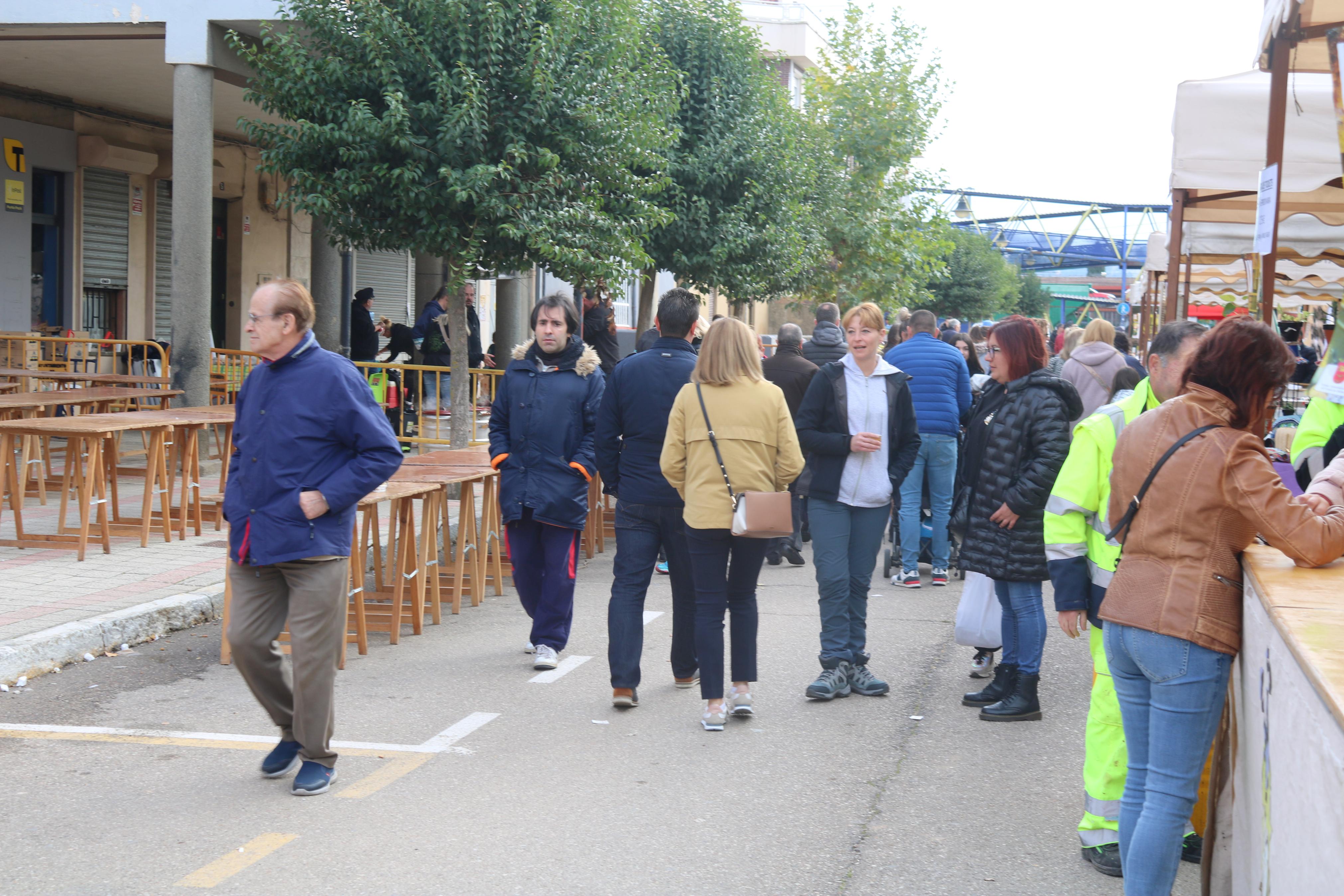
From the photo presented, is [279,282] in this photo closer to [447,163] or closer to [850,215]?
[447,163]

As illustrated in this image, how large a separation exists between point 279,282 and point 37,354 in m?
11.7

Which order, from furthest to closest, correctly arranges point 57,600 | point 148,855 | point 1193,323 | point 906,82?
1. point 906,82
2. point 57,600
3. point 1193,323
4. point 148,855

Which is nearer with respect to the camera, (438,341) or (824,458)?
(824,458)

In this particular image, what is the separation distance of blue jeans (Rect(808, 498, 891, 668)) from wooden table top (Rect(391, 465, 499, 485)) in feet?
7.07

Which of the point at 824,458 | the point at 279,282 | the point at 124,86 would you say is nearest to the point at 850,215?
the point at 124,86

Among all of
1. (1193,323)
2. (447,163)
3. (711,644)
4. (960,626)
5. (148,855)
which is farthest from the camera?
(447,163)

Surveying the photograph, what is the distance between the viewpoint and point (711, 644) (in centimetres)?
565

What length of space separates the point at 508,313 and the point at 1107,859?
1798 cm

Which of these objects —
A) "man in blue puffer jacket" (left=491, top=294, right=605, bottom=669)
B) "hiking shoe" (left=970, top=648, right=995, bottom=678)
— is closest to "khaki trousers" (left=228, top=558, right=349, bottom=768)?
"man in blue puffer jacket" (left=491, top=294, right=605, bottom=669)

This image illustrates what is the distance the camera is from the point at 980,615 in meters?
6.36

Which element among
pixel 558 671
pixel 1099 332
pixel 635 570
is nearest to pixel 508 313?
pixel 1099 332

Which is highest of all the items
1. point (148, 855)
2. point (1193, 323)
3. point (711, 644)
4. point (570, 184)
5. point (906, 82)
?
point (906, 82)

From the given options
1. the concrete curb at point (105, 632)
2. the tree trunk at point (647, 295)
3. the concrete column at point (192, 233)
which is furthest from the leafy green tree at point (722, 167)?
the concrete curb at point (105, 632)

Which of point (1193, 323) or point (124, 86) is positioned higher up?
point (124, 86)
